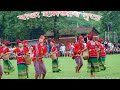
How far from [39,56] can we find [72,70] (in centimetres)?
79

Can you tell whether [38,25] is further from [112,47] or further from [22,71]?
[112,47]

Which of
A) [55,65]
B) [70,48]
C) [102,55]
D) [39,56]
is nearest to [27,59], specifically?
[39,56]

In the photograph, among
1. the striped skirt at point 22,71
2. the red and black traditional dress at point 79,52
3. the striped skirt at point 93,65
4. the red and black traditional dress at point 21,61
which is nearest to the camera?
the striped skirt at point 22,71

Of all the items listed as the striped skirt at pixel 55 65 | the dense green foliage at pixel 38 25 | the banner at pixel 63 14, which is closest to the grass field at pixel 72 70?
the striped skirt at pixel 55 65

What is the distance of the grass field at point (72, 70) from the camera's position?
66.4ft

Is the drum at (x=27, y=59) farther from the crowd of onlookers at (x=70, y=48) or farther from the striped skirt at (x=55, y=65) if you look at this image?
the striped skirt at (x=55, y=65)

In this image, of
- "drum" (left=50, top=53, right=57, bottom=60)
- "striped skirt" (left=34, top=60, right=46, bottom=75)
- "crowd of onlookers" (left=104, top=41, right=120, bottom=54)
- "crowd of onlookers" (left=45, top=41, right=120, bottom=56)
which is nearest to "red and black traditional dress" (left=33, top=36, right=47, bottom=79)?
"striped skirt" (left=34, top=60, right=46, bottom=75)

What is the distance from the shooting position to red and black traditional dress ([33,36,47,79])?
20438mm

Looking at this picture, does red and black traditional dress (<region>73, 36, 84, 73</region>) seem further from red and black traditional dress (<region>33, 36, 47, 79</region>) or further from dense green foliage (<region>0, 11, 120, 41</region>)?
red and black traditional dress (<region>33, 36, 47, 79</region>)

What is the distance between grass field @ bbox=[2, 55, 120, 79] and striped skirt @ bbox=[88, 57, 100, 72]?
11 centimetres

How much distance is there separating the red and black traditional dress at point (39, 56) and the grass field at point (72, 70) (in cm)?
8
